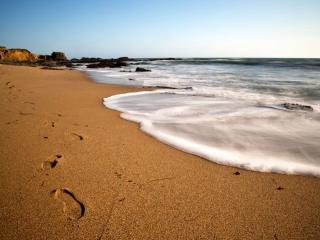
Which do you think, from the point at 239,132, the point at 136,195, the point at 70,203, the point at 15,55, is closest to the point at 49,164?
the point at 70,203

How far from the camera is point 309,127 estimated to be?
393 cm

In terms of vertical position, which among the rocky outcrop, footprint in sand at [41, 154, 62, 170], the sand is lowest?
the sand

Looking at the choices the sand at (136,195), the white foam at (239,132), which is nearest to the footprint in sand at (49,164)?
the sand at (136,195)

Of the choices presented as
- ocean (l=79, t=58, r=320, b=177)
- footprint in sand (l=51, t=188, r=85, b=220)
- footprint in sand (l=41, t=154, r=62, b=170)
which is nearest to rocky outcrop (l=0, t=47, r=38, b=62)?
ocean (l=79, t=58, r=320, b=177)

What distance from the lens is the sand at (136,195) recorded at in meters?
1.51

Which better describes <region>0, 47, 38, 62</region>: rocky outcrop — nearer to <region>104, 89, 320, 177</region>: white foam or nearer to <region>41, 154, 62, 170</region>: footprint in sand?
<region>104, 89, 320, 177</region>: white foam

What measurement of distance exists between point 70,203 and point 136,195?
518 mm

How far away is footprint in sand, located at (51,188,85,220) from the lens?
5.30ft

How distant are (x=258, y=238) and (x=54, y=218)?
4.61ft

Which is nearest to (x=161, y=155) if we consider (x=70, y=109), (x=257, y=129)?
(x=257, y=129)

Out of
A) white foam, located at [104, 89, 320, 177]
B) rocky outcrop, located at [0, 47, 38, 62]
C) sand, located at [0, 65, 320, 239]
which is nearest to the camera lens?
sand, located at [0, 65, 320, 239]

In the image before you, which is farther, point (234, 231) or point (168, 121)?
point (168, 121)

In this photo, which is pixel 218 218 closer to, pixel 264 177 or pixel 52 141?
pixel 264 177

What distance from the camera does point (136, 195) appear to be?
1852 millimetres
